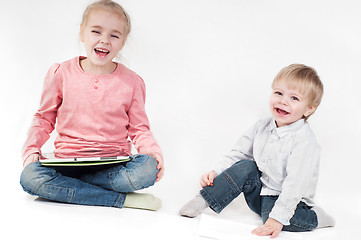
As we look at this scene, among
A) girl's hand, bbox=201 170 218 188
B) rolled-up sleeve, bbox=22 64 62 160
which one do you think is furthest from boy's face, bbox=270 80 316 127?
rolled-up sleeve, bbox=22 64 62 160

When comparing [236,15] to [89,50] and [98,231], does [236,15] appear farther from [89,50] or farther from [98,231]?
[98,231]

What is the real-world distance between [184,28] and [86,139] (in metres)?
0.81

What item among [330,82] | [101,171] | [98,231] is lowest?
[98,231]

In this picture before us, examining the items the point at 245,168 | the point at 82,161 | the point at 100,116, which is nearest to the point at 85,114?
the point at 100,116

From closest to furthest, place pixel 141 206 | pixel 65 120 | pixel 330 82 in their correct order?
pixel 141 206 < pixel 65 120 < pixel 330 82

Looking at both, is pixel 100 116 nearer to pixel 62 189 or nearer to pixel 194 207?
pixel 62 189

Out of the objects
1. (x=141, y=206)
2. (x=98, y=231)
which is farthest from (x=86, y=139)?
(x=98, y=231)

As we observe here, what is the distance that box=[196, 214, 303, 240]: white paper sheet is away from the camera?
161cm

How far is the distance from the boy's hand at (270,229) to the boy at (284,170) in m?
0.01

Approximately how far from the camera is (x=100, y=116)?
190 cm

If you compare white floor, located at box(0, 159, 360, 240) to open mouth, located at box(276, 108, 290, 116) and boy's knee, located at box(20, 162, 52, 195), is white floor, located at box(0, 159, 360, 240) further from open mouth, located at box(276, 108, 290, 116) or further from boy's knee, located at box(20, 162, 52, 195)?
open mouth, located at box(276, 108, 290, 116)

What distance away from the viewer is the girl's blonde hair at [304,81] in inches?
70.0

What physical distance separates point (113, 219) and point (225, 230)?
1.15 ft

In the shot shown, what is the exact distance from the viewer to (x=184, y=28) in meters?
2.43
